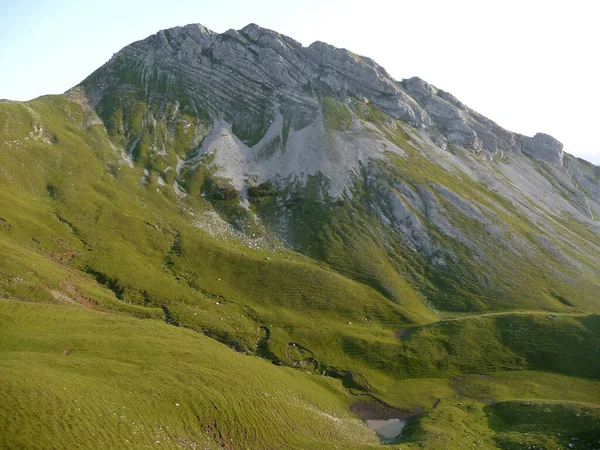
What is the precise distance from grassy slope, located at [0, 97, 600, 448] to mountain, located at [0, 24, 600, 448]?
41cm

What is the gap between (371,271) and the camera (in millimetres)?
95188

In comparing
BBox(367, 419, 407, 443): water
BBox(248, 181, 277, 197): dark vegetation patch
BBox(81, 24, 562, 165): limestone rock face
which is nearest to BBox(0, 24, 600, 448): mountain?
BBox(248, 181, 277, 197): dark vegetation patch

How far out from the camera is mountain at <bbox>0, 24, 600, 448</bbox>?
49094 millimetres

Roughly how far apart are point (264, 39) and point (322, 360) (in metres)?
159

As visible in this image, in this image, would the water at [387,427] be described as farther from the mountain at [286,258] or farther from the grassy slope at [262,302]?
the grassy slope at [262,302]

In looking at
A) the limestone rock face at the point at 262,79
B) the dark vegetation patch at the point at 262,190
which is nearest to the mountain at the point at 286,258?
the dark vegetation patch at the point at 262,190

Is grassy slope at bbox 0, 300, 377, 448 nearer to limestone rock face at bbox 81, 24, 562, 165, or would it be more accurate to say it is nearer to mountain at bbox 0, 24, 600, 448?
mountain at bbox 0, 24, 600, 448

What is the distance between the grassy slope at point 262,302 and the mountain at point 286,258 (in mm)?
413

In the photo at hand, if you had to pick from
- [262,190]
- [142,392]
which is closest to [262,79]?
[262,190]

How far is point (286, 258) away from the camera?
95.8 metres

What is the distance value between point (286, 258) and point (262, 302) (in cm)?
1891

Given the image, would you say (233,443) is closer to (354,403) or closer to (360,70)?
(354,403)

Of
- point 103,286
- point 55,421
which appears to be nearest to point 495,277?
point 103,286

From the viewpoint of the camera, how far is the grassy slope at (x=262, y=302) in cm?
6134
